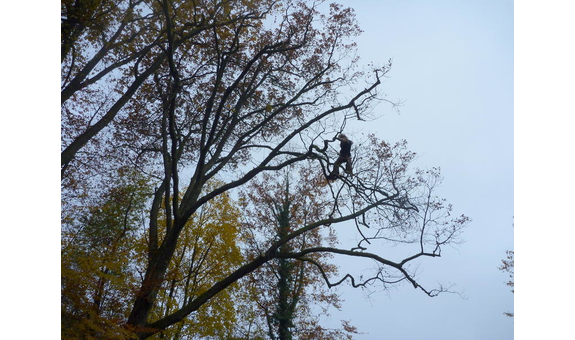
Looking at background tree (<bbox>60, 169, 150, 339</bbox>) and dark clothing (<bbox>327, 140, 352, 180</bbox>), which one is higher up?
dark clothing (<bbox>327, 140, 352, 180</bbox>)

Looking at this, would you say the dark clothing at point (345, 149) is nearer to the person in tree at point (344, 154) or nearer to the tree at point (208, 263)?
the person in tree at point (344, 154)

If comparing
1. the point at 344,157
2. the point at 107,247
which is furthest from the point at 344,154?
the point at 107,247

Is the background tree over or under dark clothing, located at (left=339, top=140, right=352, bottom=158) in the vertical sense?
under

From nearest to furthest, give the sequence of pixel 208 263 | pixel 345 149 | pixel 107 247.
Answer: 1. pixel 345 149
2. pixel 107 247
3. pixel 208 263

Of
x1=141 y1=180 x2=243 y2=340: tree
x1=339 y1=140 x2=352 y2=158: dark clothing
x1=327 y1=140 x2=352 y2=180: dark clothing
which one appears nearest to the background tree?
x1=141 y1=180 x2=243 y2=340: tree

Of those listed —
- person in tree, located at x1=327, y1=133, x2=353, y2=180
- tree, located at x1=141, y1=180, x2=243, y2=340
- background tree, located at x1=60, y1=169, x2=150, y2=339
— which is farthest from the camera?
tree, located at x1=141, y1=180, x2=243, y2=340

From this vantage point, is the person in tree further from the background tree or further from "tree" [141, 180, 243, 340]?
"tree" [141, 180, 243, 340]

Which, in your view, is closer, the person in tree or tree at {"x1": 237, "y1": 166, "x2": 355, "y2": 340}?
the person in tree

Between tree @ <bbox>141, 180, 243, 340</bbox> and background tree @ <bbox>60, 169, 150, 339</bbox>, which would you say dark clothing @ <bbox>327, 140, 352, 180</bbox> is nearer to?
background tree @ <bbox>60, 169, 150, 339</bbox>

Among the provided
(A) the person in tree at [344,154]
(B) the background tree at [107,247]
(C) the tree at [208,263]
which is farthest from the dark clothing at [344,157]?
(C) the tree at [208,263]

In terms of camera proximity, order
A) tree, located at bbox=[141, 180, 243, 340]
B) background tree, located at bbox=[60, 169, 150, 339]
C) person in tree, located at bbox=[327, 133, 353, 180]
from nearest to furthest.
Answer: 1. background tree, located at bbox=[60, 169, 150, 339]
2. person in tree, located at bbox=[327, 133, 353, 180]
3. tree, located at bbox=[141, 180, 243, 340]

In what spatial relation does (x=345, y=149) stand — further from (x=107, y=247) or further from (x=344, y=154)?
(x=107, y=247)
